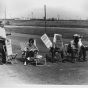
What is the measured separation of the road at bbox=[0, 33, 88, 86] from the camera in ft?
19.4

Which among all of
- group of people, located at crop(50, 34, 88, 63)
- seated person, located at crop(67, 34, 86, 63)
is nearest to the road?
group of people, located at crop(50, 34, 88, 63)

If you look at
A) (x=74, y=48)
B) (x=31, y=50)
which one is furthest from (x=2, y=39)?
(x=74, y=48)

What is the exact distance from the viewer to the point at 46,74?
676 centimetres

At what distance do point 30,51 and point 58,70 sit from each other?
1.65 m

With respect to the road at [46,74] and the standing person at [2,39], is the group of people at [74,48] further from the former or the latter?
the standing person at [2,39]

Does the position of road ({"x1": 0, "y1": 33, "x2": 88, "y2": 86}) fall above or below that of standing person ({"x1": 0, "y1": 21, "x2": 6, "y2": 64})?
below

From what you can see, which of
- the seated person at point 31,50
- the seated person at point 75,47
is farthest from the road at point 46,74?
the seated person at point 75,47

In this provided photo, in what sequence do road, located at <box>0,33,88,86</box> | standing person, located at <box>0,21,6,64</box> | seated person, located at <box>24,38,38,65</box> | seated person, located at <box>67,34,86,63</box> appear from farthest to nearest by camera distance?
1. seated person, located at <box>67,34,86,63</box>
2. seated person, located at <box>24,38,38,65</box>
3. standing person, located at <box>0,21,6,64</box>
4. road, located at <box>0,33,88,86</box>

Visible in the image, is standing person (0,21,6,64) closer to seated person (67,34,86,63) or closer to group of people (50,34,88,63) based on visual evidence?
group of people (50,34,88,63)

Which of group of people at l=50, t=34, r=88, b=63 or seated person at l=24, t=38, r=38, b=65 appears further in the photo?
group of people at l=50, t=34, r=88, b=63

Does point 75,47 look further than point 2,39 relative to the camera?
Yes

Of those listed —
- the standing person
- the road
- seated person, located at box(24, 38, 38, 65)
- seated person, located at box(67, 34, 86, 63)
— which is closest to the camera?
the road

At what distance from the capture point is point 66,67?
7809 millimetres

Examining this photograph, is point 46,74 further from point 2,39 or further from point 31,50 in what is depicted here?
point 2,39
